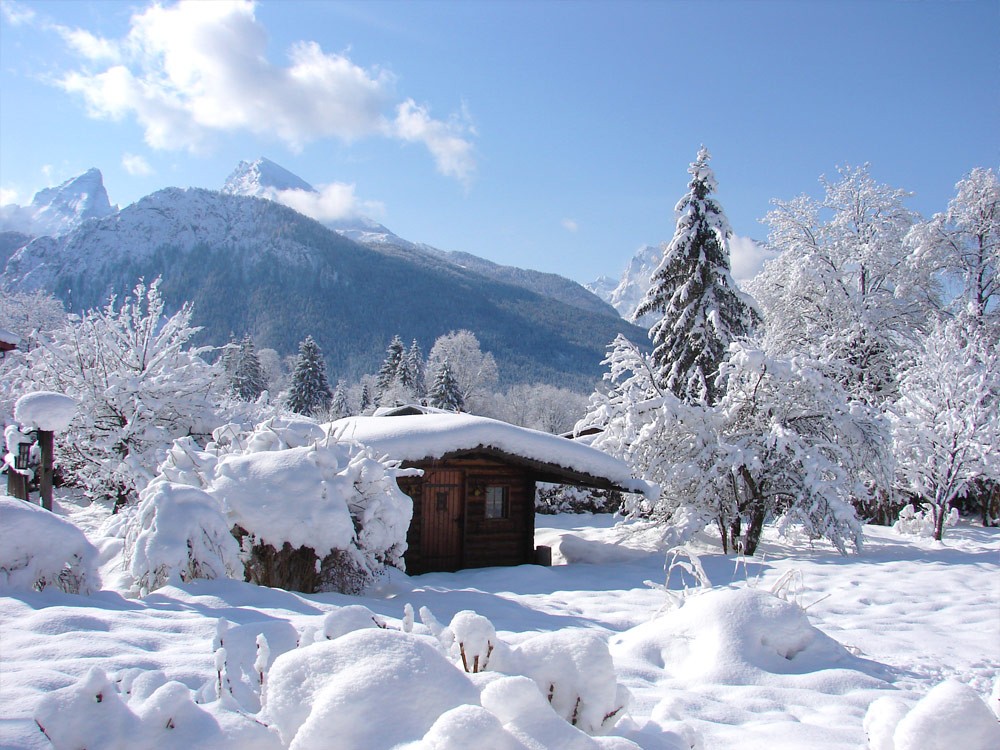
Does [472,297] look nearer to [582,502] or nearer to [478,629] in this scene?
[582,502]

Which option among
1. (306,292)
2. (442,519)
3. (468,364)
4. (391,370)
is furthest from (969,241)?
(306,292)

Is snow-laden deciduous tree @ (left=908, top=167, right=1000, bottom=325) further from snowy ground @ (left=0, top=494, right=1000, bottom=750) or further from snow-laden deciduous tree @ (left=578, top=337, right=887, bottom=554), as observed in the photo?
snowy ground @ (left=0, top=494, right=1000, bottom=750)

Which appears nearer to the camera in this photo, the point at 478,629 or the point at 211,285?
the point at 478,629

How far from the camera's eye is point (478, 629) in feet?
10.1

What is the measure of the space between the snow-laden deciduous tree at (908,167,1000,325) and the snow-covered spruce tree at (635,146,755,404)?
26.1 feet

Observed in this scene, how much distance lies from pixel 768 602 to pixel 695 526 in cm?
830

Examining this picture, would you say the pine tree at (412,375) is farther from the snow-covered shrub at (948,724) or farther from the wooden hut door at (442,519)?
the snow-covered shrub at (948,724)

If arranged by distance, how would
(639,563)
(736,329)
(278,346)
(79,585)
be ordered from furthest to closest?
(278,346), (736,329), (639,563), (79,585)

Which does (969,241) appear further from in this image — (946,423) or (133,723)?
(133,723)

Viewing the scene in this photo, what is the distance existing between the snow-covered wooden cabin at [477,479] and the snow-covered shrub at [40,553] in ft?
24.4

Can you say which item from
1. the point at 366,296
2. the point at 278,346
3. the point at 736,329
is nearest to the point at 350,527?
the point at 736,329

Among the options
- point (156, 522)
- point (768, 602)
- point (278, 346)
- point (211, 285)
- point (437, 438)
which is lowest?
point (768, 602)

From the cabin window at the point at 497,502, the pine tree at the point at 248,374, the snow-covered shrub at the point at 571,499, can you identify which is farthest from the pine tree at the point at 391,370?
the cabin window at the point at 497,502

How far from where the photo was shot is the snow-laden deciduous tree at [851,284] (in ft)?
78.9
